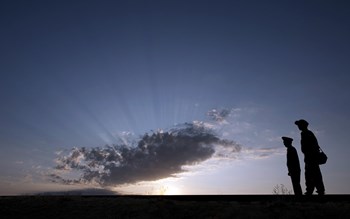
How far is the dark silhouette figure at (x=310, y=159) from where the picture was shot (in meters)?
10.7

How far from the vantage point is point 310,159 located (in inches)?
436

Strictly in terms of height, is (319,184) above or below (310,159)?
below

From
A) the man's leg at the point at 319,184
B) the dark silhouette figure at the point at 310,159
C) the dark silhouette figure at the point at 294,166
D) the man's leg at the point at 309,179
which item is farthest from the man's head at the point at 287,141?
the man's leg at the point at 319,184

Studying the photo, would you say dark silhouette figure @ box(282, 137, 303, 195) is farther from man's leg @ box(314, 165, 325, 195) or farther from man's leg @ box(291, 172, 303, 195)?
man's leg @ box(314, 165, 325, 195)
